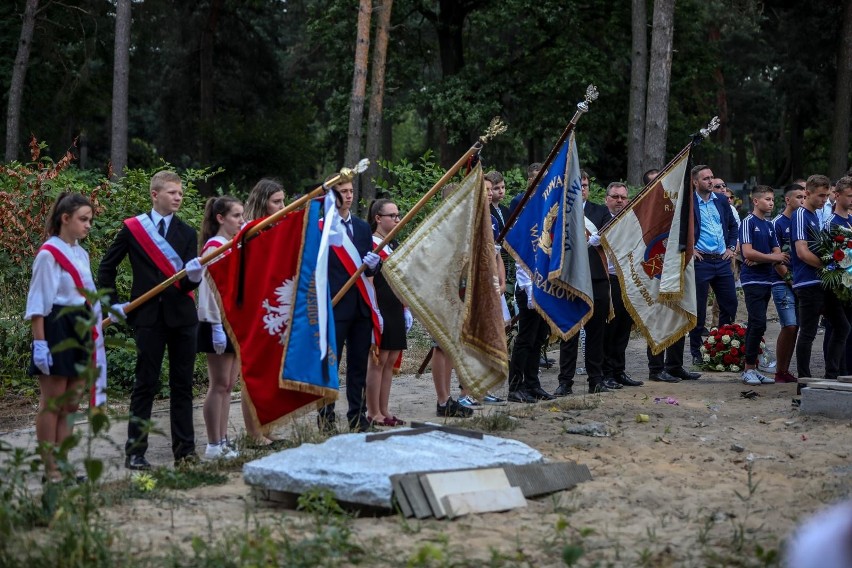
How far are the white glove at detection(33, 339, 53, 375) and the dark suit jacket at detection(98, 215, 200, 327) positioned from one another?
90 centimetres

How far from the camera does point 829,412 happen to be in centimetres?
934

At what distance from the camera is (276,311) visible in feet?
25.7

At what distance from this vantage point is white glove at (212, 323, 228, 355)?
7.87m

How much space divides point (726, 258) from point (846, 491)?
619 centimetres

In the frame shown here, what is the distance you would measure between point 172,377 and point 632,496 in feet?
10.4

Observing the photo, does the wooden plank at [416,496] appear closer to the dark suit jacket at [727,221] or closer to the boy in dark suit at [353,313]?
the boy in dark suit at [353,313]

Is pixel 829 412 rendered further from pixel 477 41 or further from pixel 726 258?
pixel 477 41

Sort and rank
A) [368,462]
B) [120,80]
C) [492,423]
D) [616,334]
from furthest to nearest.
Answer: [120,80], [616,334], [492,423], [368,462]

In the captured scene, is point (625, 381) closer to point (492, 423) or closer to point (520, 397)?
point (520, 397)

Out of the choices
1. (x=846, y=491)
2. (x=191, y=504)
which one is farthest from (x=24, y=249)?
(x=846, y=491)

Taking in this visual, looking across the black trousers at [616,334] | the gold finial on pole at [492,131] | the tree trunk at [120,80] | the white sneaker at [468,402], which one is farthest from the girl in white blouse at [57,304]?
the tree trunk at [120,80]

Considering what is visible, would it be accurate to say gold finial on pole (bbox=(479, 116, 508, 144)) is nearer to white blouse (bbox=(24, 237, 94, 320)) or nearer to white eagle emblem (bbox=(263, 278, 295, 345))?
white eagle emblem (bbox=(263, 278, 295, 345))

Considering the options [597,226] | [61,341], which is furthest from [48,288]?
[597,226]

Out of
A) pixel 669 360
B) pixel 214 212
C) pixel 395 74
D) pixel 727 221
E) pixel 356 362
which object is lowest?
pixel 669 360
